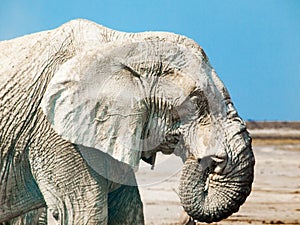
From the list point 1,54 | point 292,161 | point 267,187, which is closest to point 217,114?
point 1,54

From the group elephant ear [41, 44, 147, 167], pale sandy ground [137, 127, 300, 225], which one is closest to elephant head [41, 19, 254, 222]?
elephant ear [41, 44, 147, 167]

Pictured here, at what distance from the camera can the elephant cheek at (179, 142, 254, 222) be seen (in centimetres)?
598

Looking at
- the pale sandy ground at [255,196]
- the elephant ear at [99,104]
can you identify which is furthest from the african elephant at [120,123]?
the pale sandy ground at [255,196]

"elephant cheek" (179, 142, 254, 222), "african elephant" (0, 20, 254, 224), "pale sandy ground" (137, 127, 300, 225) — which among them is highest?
"african elephant" (0, 20, 254, 224)

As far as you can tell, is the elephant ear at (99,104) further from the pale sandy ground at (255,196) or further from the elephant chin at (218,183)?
the pale sandy ground at (255,196)

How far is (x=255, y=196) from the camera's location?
525 inches

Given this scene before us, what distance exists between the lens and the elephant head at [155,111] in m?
5.97

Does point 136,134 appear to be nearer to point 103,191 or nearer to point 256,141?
point 103,191

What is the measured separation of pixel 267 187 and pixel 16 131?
876 centimetres

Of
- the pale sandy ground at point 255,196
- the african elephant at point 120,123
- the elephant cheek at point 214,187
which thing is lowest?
the pale sandy ground at point 255,196

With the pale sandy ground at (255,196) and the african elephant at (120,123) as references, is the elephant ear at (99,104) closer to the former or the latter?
the african elephant at (120,123)

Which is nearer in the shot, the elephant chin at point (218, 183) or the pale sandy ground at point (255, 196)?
the elephant chin at point (218, 183)

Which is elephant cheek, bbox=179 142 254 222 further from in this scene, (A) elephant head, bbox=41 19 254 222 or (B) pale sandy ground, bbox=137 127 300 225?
(B) pale sandy ground, bbox=137 127 300 225

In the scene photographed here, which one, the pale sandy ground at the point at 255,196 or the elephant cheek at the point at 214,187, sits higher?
the elephant cheek at the point at 214,187
